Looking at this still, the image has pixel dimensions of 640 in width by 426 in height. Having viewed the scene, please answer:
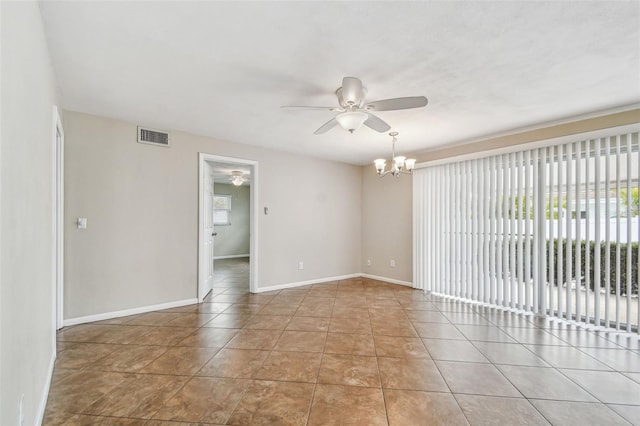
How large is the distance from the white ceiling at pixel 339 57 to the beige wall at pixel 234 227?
6266mm

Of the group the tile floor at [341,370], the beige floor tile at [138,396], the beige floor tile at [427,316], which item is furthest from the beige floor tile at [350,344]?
the beige floor tile at [138,396]

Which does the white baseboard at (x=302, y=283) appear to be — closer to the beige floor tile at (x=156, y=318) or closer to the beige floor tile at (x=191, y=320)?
the beige floor tile at (x=191, y=320)

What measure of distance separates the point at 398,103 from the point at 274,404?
7.89 feet

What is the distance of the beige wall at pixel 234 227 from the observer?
9.53m

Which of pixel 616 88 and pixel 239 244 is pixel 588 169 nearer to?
pixel 616 88

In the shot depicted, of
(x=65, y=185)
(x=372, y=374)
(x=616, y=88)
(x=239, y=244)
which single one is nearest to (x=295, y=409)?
(x=372, y=374)

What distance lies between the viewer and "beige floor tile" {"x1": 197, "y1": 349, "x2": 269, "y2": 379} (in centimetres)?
234

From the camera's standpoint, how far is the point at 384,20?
181cm

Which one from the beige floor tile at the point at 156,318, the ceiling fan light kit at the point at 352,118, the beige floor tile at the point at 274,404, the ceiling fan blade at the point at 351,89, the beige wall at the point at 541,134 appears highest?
the beige wall at the point at 541,134

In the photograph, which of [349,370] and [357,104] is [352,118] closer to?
[357,104]

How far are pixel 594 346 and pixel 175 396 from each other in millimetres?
3807

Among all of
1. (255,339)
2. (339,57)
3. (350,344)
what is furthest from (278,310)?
(339,57)

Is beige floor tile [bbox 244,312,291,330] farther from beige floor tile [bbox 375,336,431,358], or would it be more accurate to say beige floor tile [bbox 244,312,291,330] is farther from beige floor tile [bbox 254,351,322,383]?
beige floor tile [bbox 375,336,431,358]

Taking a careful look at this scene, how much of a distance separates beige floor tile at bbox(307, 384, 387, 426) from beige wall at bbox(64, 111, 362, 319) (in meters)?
2.95
